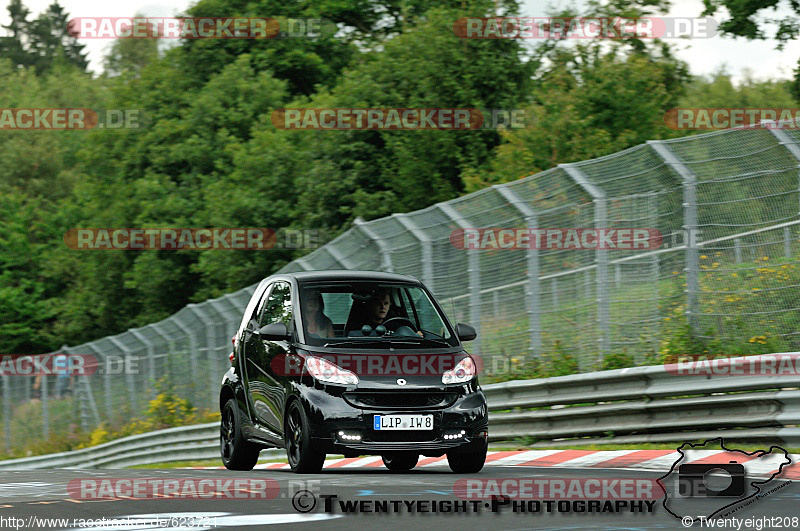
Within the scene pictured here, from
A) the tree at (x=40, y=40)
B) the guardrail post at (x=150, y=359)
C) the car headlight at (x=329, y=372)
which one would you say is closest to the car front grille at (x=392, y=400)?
the car headlight at (x=329, y=372)

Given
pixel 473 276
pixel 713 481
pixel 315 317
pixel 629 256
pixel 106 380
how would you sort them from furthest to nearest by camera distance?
pixel 106 380, pixel 473 276, pixel 629 256, pixel 315 317, pixel 713 481

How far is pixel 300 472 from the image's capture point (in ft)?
37.6

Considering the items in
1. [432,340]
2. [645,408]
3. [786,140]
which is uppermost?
[786,140]

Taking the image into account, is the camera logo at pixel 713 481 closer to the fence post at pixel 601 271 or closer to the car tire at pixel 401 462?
the car tire at pixel 401 462

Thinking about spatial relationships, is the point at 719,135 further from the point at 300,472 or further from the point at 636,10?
the point at 636,10

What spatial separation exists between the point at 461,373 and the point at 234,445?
2775mm

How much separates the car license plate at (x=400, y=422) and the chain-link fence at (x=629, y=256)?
3.87 m

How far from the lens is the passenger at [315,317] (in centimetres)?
1190

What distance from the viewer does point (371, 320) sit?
12305 mm

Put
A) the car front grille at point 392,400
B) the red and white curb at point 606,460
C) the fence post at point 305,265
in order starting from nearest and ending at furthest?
1. the red and white curb at point 606,460
2. the car front grille at point 392,400
3. the fence post at point 305,265

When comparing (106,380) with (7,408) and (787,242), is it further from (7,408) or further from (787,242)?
(787,242)

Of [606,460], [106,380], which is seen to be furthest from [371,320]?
[106,380]

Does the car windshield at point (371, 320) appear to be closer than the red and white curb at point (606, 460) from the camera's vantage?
No

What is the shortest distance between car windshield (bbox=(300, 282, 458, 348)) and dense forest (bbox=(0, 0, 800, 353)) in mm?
22611
